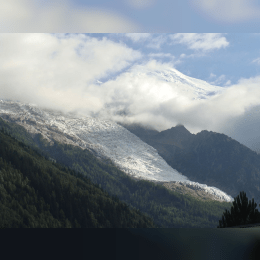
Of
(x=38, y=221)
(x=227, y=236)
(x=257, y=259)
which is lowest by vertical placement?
(x=38, y=221)

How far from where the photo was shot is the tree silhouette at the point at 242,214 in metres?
74.1

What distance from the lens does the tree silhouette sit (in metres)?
74.1

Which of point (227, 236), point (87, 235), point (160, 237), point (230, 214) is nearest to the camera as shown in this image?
point (87, 235)

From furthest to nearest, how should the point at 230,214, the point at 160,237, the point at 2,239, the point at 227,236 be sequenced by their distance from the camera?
the point at 230,214 < the point at 227,236 < the point at 160,237 < the point at 2,239

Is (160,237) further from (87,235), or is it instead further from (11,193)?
(11,193)

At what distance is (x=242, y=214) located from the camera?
3017 inches

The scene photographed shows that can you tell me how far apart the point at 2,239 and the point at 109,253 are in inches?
61.3

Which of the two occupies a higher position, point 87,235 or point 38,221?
point 87,235

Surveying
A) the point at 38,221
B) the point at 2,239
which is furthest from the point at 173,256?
the point at 38,221

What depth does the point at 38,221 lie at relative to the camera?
618 ft

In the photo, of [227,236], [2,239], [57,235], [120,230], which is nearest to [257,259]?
[227,236]

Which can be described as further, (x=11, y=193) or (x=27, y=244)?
(x=11, y=193)

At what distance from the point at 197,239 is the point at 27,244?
276cm

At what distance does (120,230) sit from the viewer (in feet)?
16.2
